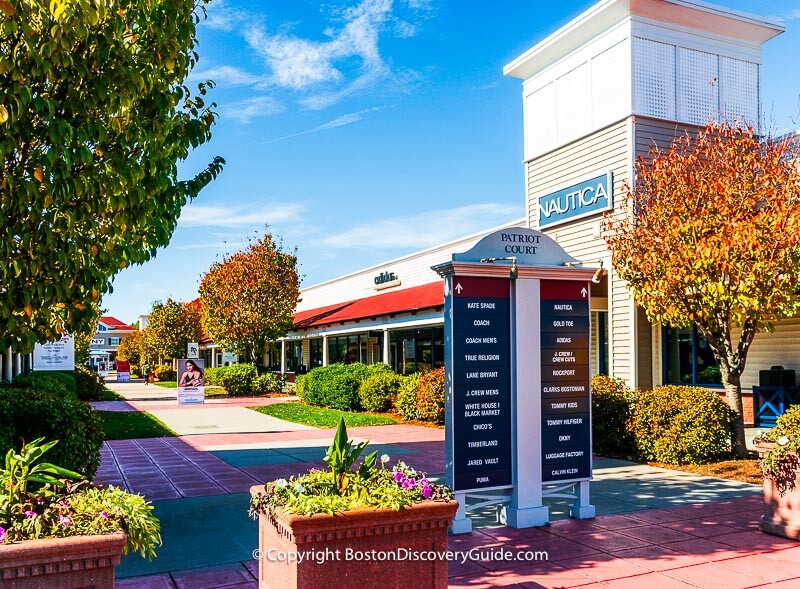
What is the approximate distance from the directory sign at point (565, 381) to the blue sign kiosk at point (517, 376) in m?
0.01

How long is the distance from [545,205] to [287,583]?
1488 centimetres

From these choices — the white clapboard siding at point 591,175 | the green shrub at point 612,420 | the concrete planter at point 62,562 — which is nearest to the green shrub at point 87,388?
the white clapboard siding at point 591,175

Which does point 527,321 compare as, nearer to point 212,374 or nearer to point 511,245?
point 511,245

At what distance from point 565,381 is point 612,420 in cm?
460

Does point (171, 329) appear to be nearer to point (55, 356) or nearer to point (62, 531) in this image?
point (55, 356)

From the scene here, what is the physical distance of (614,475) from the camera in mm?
10234

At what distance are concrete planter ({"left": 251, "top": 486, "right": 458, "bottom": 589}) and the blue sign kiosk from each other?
9.01 ft

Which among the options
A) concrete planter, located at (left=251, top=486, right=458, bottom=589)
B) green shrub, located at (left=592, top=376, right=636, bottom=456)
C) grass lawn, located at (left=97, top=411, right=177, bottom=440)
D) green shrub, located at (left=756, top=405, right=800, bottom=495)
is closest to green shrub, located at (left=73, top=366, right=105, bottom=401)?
grass lawn, located at (left=97, top=411, right=177, bottom=440)

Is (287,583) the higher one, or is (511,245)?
(511,245)

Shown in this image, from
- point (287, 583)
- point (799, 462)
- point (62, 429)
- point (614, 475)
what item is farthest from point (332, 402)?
point (287, 583)

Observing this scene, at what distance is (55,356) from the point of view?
810 inches

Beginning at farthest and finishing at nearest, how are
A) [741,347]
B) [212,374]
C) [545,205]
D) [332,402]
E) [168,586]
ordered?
[212,374], [332,402], [545,205], [741,347], [168,586]

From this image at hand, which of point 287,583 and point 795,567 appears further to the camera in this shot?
point 795,567

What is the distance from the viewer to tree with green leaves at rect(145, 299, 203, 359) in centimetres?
4922
